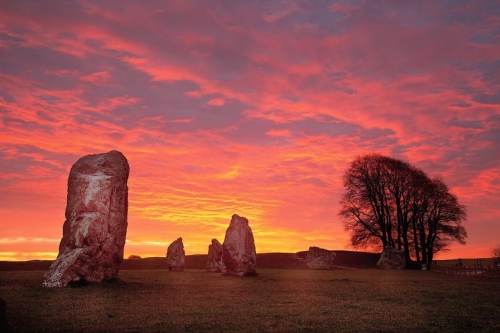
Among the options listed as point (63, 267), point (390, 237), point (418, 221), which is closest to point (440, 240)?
point (418, 221)

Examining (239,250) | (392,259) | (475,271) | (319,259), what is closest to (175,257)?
(239,250)

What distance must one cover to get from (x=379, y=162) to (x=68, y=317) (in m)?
49.5

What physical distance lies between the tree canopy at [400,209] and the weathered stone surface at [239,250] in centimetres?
2591

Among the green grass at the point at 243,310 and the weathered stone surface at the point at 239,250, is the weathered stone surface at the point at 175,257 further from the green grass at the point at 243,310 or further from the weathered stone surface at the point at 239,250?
the green grass at the point at 243,310

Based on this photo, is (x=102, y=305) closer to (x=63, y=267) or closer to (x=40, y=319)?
(x=40, y=319)

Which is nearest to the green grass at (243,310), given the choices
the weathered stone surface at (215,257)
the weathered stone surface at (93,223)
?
the weathered stone surface at (93,223)

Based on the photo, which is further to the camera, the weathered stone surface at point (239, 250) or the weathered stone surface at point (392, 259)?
the weathered stone surface at point (392, 259)

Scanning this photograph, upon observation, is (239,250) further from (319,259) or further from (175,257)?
(319,259)

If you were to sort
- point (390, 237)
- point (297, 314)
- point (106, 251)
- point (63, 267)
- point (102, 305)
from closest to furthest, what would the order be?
1. point (297, 314)
2. point (102, 305)
3. point (63, 267)
4. point (106, 251)
5. point (390, 237)

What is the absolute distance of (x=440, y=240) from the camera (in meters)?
56.7

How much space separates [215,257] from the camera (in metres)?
45.1

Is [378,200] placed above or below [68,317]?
above

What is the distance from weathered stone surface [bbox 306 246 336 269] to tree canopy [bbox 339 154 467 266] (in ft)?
23.9

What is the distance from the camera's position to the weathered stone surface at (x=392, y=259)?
161 feet
